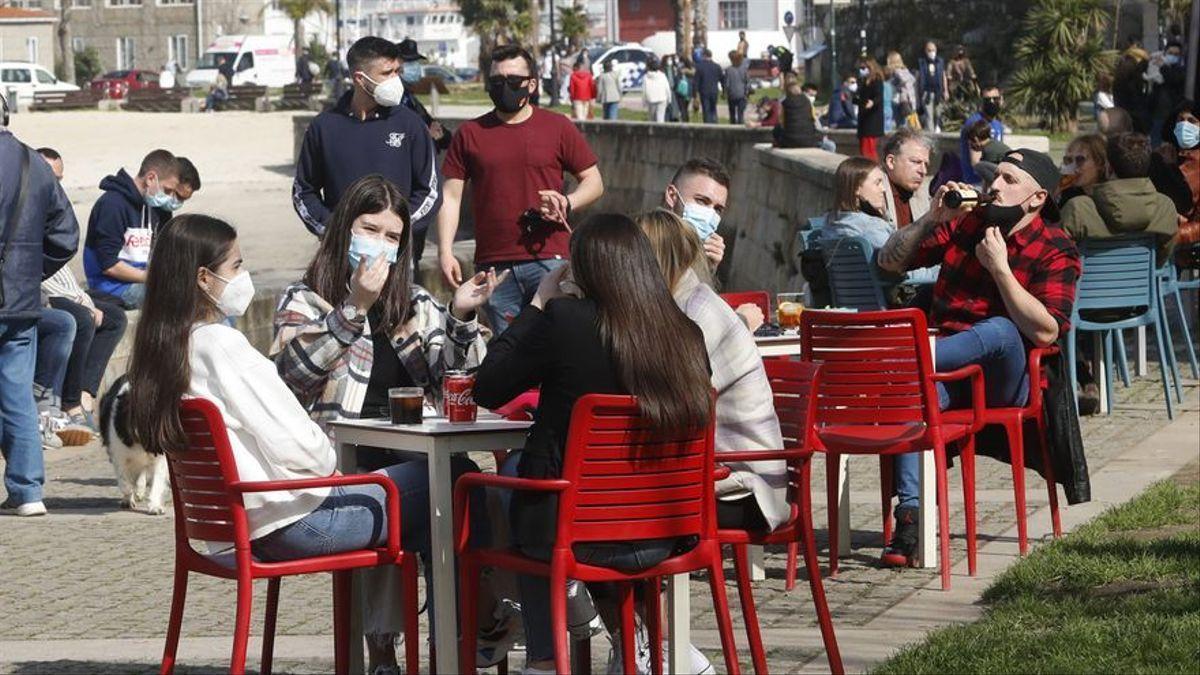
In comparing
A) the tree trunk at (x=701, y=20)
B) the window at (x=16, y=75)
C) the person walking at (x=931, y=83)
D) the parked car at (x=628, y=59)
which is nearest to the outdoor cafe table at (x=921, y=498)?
the person walking at (x=931, y=83)

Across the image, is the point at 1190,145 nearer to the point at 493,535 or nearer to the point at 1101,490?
the point at 1101,490

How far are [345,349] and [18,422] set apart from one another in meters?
4.46

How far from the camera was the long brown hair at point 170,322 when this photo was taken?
591 cm

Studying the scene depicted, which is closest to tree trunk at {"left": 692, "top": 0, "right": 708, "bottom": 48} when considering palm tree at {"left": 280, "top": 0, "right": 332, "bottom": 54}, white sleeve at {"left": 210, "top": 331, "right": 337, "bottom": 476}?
palm tree at {"left": 280, "top": 0, "right": 332, "bottom": 54}

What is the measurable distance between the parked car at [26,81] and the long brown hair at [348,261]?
6683 centimetres

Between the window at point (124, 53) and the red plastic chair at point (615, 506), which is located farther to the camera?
the window at point (124, 53)

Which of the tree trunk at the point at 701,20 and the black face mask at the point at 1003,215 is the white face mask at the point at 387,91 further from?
the tree trunk at the point at 701,20

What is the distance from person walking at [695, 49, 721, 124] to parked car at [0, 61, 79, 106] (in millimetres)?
31437

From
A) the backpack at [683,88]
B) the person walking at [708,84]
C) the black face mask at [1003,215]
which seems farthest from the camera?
the backpack at [683,88]

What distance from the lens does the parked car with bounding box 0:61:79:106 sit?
72562 millimetres

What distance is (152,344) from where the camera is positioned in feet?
19.8

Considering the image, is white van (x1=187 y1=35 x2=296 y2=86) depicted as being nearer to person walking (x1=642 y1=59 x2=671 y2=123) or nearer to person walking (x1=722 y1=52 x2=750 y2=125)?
person walking (x1=642 y1=59 x2=671 y2=123)

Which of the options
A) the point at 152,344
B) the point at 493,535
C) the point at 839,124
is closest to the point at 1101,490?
the point at 493,535

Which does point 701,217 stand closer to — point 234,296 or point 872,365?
point 872,365
